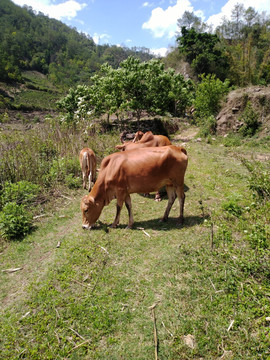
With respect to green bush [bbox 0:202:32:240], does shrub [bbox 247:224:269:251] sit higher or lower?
higher

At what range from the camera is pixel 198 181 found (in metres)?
8.25

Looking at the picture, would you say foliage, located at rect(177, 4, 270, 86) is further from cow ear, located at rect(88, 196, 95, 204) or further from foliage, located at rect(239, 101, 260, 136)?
cow ear, located at rect(88, 196, 95, 204)

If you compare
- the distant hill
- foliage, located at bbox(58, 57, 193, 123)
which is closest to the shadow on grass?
foliage, located at bbox(58, 57, 193, 123)

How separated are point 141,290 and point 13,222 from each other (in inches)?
136

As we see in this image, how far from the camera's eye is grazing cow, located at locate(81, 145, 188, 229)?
16.9 ft

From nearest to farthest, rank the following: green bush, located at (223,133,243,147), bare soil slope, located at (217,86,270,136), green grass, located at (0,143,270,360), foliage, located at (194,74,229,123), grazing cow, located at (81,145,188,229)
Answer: green grass, located at (0,143,270,360)
grazing cow, located at (81,145,188,229)
green bush, located at (223,133,243,147)
bare soil slope, located at (217,86,270,136)
foliage, located at (194,74,229,123)

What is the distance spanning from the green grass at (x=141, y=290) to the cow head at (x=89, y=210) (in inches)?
9.2

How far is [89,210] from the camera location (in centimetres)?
536

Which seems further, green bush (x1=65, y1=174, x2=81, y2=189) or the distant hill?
the distant hill

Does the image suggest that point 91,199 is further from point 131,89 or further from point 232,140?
point 131,89

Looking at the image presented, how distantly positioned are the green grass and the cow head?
0.23m

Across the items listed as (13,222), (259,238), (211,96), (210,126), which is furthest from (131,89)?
(259,238)

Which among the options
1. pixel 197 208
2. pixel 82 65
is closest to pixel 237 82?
pixel 197 208

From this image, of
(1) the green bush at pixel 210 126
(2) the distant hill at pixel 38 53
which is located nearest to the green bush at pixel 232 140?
(1) the green bush at pixel 210 126
